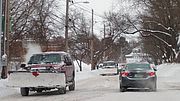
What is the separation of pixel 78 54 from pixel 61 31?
24.5 m

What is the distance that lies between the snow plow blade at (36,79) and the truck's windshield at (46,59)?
1.82m

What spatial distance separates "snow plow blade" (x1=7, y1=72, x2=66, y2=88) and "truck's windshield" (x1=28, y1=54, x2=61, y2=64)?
1.82 m

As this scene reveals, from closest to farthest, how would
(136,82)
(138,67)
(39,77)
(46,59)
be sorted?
(39,77) → (46,59) → (136,82) → (138,67)

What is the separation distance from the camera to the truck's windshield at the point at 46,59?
68.9 feet

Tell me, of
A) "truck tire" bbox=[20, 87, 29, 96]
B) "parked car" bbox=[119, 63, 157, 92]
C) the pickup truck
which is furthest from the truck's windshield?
"parked car" bbox=[119, 63, 157, 92]

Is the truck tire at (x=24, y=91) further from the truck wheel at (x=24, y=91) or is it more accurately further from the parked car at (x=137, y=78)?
the parked car at (x=137, y=78)

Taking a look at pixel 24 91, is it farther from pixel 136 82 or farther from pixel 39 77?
pixel 136 82

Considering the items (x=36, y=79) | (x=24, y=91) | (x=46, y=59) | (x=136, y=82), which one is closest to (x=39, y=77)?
(x=36, y=79)

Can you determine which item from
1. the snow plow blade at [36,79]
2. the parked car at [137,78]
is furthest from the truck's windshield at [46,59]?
the parked car at [137,78]

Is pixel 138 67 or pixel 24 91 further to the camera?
pixel 138 67

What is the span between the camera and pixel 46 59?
21.3 metres

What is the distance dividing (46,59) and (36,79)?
2280mm

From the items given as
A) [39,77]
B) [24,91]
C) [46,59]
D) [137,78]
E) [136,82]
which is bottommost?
[24,91]

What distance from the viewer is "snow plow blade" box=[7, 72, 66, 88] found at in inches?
749
